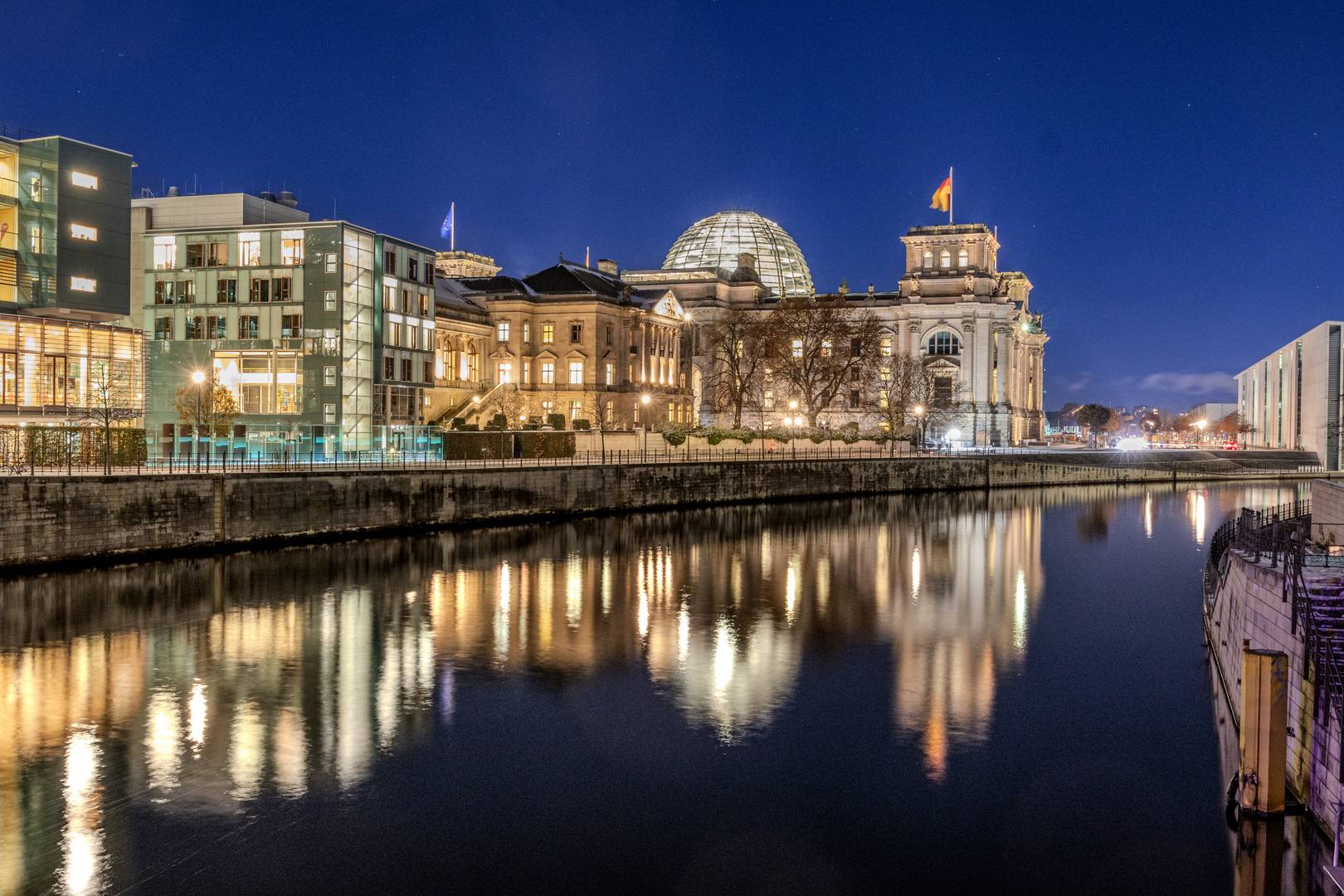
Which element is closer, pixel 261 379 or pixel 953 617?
pixel 953 617

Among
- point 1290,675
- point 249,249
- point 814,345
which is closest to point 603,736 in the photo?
point 1290,675

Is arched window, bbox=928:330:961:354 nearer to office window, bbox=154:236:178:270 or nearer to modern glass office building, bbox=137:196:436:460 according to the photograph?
modern glass office building, bbox=137:196:436:460

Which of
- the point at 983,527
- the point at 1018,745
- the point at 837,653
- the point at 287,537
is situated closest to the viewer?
the point at 1018,745

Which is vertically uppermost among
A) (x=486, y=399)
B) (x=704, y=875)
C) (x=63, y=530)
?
(x=486, y=399)

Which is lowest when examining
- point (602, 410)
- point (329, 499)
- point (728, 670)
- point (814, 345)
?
point (728, 670)

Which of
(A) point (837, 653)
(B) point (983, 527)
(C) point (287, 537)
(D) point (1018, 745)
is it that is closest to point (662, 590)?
(A) point (837, 653)

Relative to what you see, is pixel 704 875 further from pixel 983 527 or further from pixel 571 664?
pixel 983 527

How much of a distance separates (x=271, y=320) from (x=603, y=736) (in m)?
58.2

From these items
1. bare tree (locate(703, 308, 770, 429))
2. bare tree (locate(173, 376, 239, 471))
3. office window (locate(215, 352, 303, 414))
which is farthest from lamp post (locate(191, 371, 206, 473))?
bare tree (locate(703, 308, 770, 429))

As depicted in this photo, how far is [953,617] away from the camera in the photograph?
3972 centimetres

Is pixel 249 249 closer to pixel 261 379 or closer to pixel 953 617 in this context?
pixel 261 379

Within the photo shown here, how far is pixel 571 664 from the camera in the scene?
3095 cm

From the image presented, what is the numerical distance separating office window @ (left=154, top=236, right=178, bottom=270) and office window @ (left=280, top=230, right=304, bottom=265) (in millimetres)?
7538

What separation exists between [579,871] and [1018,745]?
1053 centimetres
